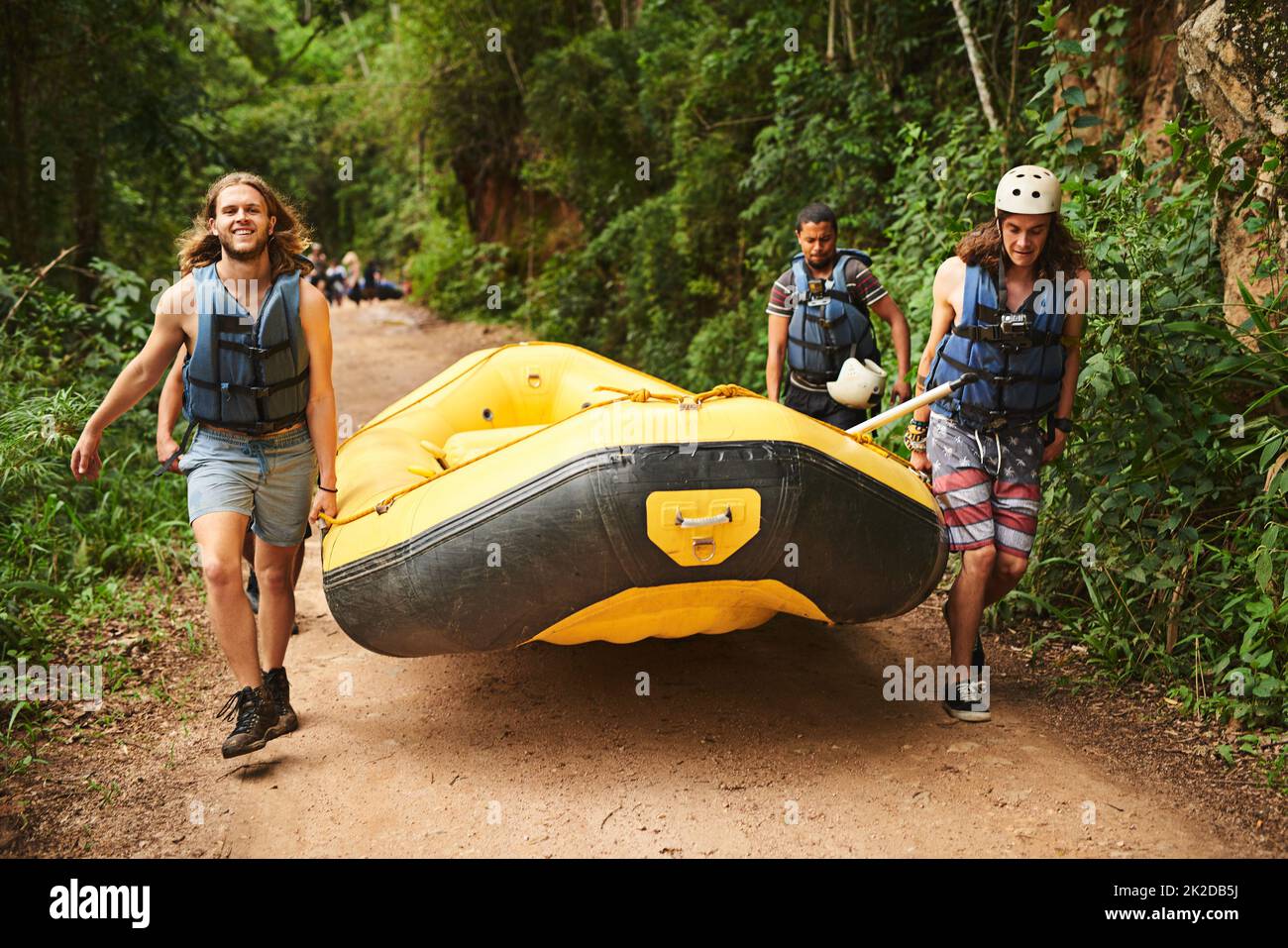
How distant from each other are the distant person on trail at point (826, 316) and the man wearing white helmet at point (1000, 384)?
0.84 meters

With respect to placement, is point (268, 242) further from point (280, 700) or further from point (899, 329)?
point (899, 329)

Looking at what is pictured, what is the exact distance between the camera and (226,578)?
3111mm

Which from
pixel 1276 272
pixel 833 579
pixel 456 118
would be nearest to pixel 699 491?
pixel 833 579

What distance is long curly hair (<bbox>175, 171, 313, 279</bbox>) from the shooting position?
10.6 ft

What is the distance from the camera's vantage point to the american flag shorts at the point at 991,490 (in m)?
3.33

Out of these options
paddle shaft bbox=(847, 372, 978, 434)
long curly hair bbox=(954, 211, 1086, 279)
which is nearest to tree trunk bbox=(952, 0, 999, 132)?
long curly hair bbox=(954, 211, 1086, 279)

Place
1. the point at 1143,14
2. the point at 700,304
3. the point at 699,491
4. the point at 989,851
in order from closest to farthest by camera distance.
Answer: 1. the point at 989,851
2. the point at 699,491
3. the point at 1143,14
4. the point at 700,304

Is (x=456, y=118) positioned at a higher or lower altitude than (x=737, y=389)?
higher

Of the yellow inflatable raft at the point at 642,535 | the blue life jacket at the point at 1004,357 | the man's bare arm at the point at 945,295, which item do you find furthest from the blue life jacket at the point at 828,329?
the yellow inflatable raft at the point at 642,535

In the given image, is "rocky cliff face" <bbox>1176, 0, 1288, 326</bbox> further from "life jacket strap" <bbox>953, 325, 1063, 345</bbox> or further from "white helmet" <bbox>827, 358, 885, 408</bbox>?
"white helmet" <bbox>827, 358, 885, 408</bbox>

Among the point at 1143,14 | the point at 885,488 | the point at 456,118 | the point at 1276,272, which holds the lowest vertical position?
the point at 885,488

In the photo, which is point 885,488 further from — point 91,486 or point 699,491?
point 91,486

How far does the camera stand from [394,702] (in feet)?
12.2

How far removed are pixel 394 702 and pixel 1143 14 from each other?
470 cm
